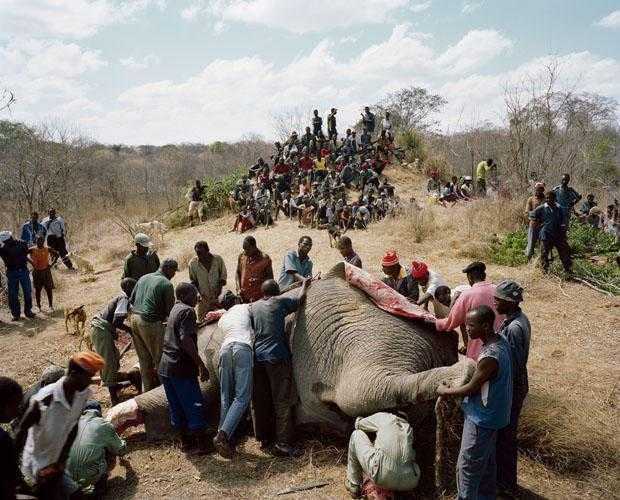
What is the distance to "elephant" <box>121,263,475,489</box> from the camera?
412cm

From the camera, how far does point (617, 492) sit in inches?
164

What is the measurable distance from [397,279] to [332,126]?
1613 cm

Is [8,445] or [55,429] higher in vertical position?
[8,445]

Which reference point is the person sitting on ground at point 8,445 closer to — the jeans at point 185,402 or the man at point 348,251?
the jeans at point 185,402

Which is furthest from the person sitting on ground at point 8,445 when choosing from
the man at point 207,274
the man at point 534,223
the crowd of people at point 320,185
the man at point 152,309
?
the crowd of people at point 320,185

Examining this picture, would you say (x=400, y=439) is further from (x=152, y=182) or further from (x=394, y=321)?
(x=152, y=182)

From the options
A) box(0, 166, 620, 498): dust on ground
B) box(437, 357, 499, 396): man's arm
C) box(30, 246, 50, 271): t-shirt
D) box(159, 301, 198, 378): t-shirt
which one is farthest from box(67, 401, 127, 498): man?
box(30, 246, 50, 271): t-shirt

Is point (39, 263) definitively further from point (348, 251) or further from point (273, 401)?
point (273, 401)

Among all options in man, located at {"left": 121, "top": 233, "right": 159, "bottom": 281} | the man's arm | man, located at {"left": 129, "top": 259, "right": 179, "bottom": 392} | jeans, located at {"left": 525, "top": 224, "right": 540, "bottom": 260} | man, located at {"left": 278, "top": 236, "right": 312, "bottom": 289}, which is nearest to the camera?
the man's arm

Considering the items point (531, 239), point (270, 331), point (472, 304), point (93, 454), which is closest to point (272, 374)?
point (270, 331)

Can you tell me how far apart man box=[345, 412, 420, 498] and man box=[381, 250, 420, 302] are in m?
2.21

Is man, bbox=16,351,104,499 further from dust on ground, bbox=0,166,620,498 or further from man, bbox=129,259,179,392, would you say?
man, bbox=129,259,179,392

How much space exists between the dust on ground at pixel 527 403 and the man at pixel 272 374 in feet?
0.67

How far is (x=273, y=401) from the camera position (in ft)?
16.4
